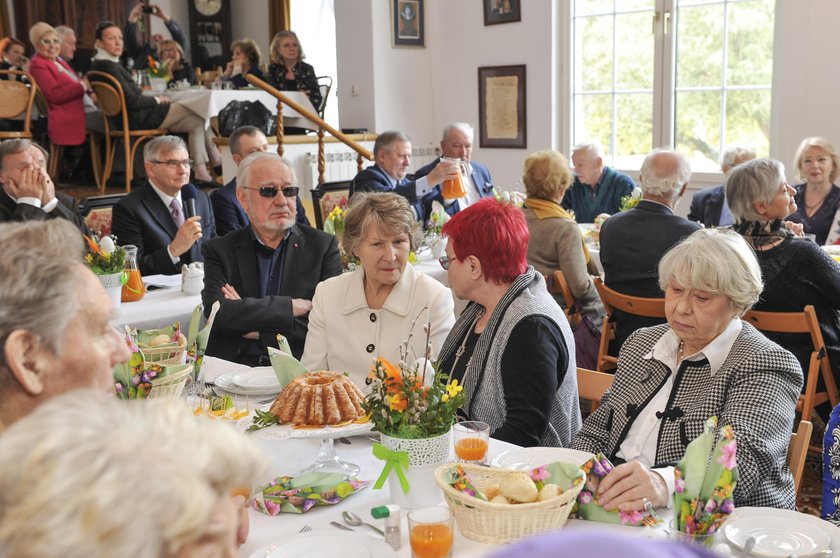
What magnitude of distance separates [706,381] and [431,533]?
3.17 ft

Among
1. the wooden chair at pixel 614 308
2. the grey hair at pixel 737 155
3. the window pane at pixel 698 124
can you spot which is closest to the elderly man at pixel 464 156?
the grey hair at pixel 737 155

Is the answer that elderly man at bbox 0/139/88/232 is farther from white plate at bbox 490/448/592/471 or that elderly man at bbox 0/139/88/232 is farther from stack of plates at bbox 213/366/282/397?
white plate at bbox 490/448/592/471

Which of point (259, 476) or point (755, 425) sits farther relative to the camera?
point (755, 425)

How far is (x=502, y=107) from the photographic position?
28.4 ft

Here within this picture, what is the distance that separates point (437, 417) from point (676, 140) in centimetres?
647

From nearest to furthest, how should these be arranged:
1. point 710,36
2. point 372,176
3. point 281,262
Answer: point 281,262
point 372,176
point 710,36

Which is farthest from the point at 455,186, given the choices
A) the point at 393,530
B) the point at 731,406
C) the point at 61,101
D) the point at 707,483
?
the point at 61,101

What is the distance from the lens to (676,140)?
766 centimetres

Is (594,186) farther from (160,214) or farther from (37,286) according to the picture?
(37,286)

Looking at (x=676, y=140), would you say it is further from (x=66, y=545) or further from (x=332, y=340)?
(x=66, y=545)

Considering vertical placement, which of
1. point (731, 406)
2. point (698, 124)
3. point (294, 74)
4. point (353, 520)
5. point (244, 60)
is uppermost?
point (244, 60)

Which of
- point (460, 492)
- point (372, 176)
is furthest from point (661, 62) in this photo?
point (460, 492)

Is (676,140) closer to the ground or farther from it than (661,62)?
closer to the ground

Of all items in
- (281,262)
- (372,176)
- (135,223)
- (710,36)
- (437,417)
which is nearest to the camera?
(437,417)
